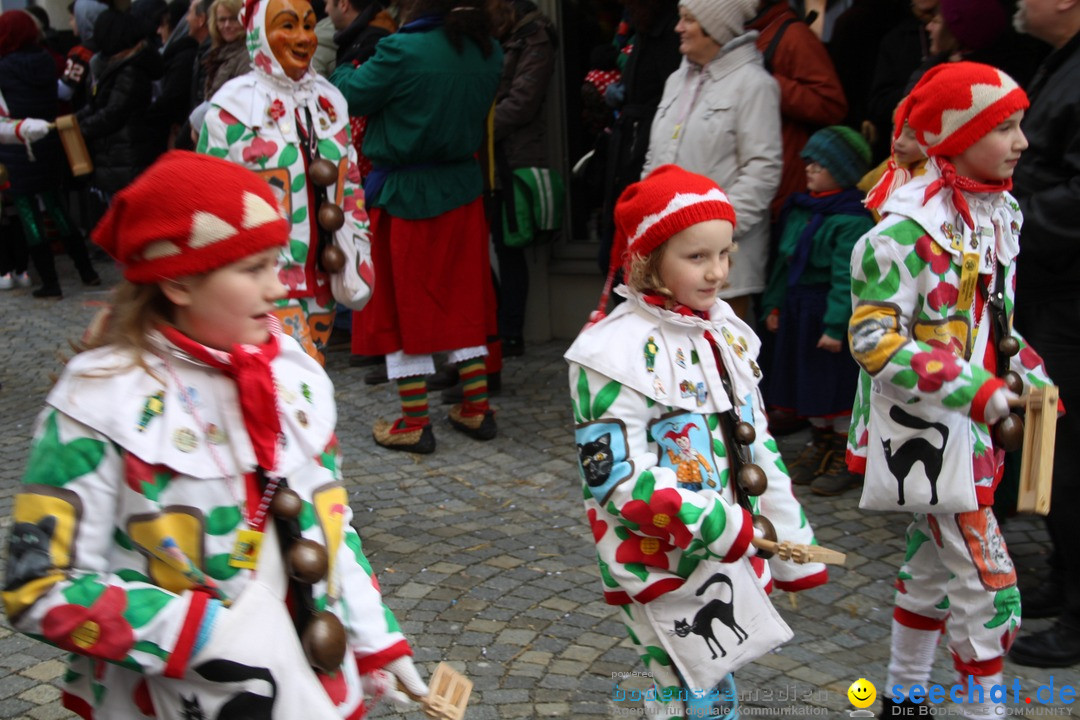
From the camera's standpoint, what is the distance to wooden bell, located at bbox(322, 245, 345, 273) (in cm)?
457

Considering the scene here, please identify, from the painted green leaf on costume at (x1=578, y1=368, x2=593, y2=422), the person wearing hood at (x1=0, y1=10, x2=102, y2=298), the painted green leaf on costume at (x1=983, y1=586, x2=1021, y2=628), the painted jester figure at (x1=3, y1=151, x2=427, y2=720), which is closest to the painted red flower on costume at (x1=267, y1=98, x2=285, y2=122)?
the painted green leaf on costume at (x1=578, y1=368, x2=593, y2=422)

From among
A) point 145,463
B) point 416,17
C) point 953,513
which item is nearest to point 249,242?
point 145,463

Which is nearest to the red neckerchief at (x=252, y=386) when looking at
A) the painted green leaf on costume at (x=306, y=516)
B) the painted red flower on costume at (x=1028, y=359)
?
the painted green leaf on costume at (x=306, y=516)

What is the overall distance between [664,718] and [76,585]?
1.55 metres

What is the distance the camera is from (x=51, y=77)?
973cm

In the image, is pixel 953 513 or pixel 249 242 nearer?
pixel 249 242

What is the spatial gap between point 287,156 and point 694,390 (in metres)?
2.29

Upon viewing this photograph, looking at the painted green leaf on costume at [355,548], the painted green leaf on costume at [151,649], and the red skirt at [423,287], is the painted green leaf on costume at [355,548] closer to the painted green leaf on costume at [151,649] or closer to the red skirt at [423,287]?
the painted green leaf on costume at [151,649]

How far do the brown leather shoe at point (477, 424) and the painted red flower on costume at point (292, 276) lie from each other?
74.0 inches

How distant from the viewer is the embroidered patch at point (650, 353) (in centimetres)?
279

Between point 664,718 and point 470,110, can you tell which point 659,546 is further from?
point 470,110

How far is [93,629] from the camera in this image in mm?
1851

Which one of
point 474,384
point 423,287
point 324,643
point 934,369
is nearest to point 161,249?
point 324,643

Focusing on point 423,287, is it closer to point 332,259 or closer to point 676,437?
point 332,259
